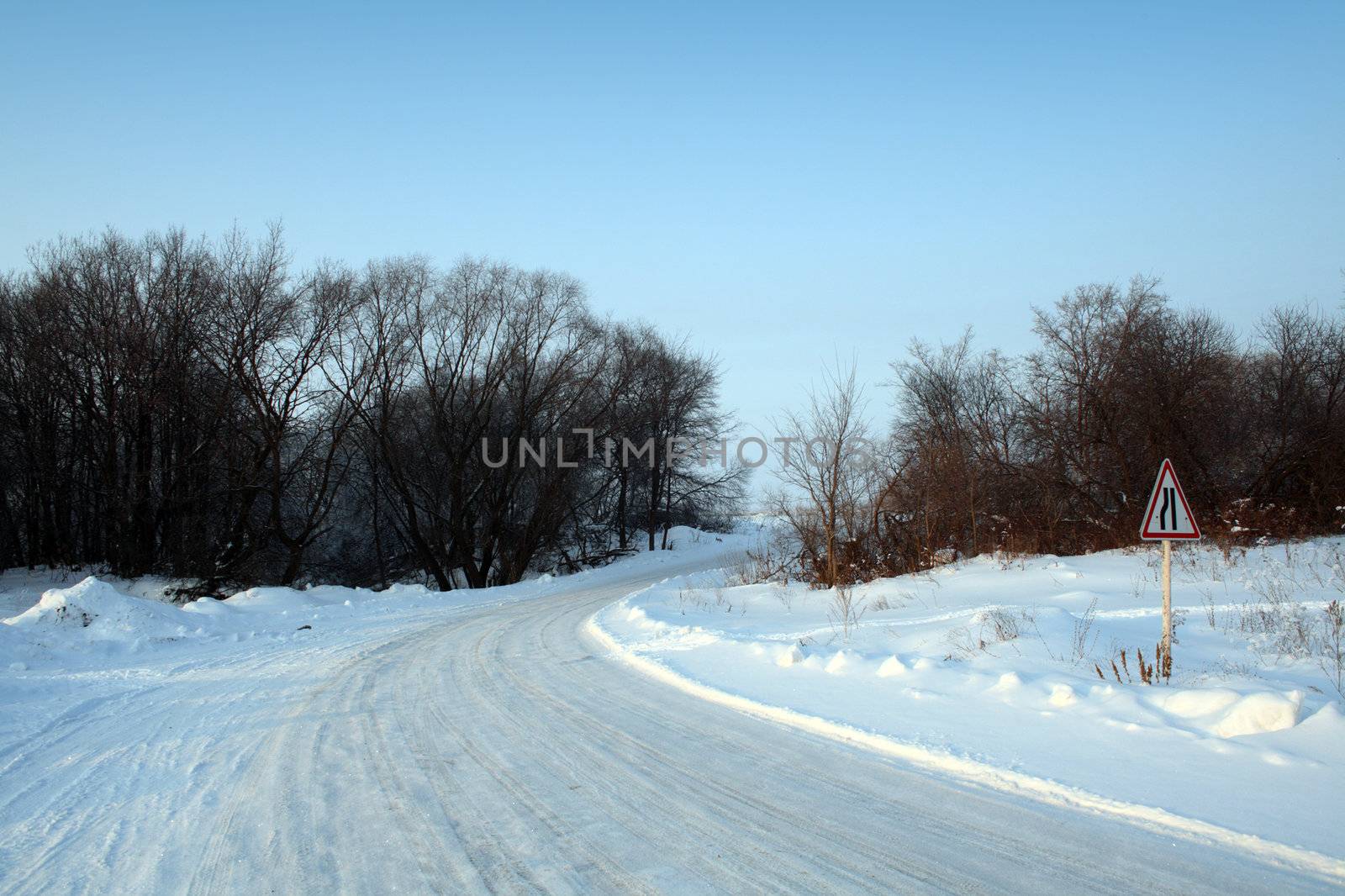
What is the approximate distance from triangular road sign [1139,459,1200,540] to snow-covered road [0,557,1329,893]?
357 cm

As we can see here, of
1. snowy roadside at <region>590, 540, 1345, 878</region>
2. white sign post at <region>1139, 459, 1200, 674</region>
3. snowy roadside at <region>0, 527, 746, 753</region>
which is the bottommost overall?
snowy roadside at <region>0, 527, 746, 753</region>

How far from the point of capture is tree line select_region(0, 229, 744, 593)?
24.1 metres

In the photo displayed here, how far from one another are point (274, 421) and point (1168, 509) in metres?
25.7

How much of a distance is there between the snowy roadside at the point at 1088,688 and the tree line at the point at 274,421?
57.7 feet

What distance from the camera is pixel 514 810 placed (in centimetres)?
469

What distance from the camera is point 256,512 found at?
27828 mm

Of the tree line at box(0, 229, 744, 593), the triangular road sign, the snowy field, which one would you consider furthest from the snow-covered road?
the tree line at box(0, 229, 744, 593)

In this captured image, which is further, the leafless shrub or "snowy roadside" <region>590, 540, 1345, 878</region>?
the leafless shrub

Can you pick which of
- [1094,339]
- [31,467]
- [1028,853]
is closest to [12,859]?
[1028,853]

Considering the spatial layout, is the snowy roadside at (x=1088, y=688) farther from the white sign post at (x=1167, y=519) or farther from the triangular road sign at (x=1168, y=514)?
the triangular road sign at (x=1168, y=514)

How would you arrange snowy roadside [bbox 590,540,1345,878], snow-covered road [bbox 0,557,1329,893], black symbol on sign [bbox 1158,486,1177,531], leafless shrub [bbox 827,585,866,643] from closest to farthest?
1. snow-covered road [bbox 0,557,1329,893]
2. snowy roadside [bbox 590,540,1345,878]
3. black symbol on sign [bbox 1158,486,1177,531]
4. leafless shrub [bbox 827,585,866,643]

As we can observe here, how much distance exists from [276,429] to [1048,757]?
83.9 ft

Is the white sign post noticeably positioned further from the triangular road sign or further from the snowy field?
the snowy field

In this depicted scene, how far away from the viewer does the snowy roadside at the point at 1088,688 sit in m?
4.45
